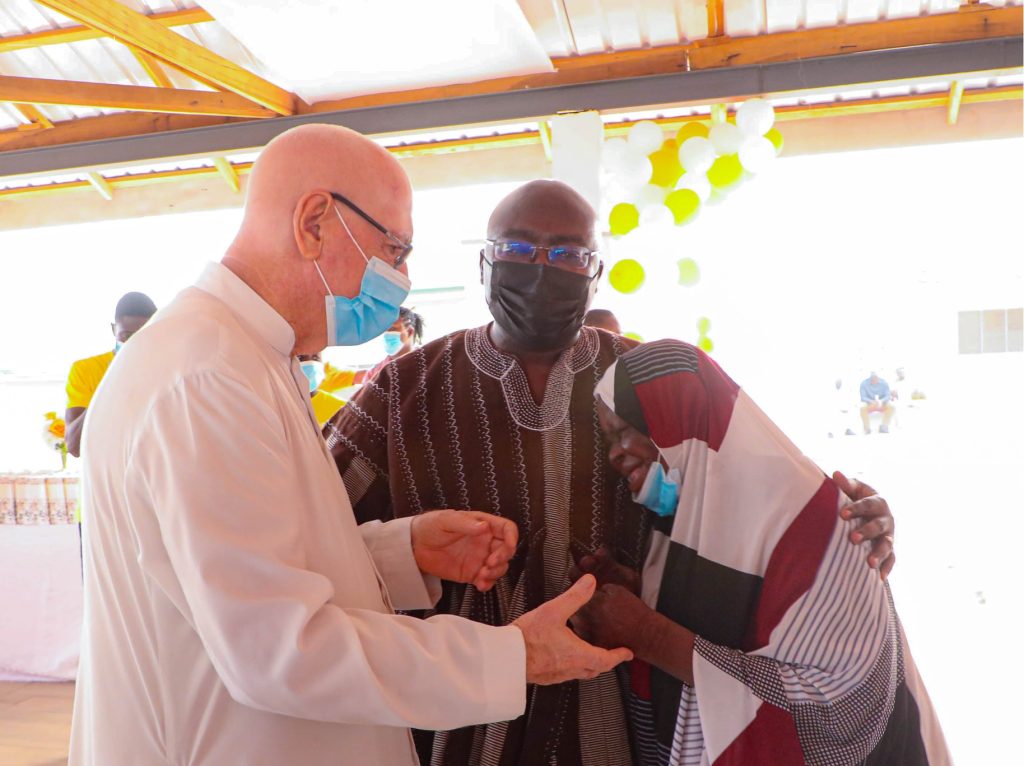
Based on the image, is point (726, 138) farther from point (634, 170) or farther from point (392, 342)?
point (392, 342)

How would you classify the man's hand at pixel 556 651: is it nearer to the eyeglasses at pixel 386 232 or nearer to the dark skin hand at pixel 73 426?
the eyeglasses at pixel 386 232

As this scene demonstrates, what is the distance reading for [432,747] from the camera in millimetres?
1534

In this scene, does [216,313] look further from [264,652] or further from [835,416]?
[835,416]

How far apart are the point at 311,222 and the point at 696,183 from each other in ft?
12.5

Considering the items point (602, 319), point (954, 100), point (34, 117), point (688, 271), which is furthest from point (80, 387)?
point (954, 100)

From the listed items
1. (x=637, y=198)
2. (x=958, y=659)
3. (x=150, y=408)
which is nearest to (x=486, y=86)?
(x=637, y=198)

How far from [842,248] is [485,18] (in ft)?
12.0

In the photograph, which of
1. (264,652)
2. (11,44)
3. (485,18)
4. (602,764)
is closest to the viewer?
(264,652)

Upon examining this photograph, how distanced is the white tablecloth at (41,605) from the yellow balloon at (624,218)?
11.5 ft

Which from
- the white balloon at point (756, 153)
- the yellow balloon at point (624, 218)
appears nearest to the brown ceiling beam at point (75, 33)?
the yellow balloon at point (624, 218)

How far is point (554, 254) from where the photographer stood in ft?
5.57

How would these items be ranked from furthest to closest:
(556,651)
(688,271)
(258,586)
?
1. (688,271)
2. (556,651)
3. (258,586)

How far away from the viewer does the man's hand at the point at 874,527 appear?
4.25ft

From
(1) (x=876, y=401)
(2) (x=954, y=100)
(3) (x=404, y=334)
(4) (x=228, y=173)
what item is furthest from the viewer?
(1) (x=876, y=401)
